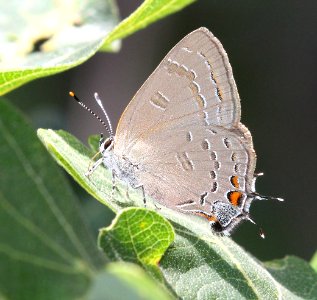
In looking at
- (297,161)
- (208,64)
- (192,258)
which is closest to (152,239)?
(192,258)

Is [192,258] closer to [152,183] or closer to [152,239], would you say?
[152,239]

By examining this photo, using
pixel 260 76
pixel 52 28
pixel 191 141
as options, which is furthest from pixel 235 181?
pixel 260 76

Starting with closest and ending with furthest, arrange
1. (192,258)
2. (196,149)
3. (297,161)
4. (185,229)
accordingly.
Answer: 1. (192,258)
2. (185,229)
3. (196,149)
4. (297,161)

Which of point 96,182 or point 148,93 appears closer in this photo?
point 96,182

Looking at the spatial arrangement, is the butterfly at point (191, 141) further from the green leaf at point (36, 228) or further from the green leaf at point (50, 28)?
the green leaf at point (36, 228)

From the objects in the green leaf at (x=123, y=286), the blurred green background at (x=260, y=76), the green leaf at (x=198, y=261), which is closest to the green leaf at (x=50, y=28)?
the green leaf at (x=198, y=261)

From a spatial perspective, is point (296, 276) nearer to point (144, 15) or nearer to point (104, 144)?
point (104, 144)

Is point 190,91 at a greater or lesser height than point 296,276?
greater
